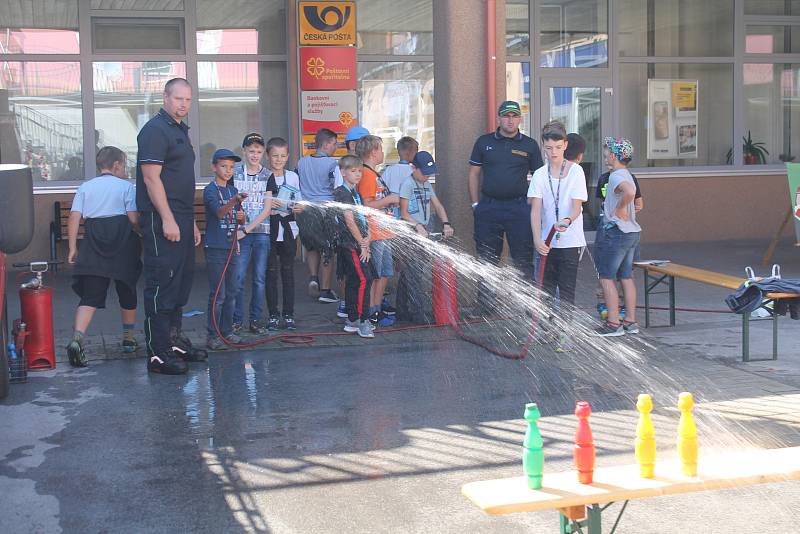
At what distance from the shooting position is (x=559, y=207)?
8.50 meters

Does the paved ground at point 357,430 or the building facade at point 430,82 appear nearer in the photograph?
the paved ground at point 357,430

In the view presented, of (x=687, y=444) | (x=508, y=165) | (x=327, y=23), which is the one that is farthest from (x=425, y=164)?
(x=687, y=444)

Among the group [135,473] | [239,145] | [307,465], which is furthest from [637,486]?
[239,145]

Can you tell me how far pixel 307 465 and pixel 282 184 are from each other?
3914 millimetres

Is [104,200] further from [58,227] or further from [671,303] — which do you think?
[58,227]

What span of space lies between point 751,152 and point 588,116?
2.77 m

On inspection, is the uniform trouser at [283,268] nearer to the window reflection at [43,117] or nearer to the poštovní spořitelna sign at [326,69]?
the poštovní spořitelna sign at [326,69]

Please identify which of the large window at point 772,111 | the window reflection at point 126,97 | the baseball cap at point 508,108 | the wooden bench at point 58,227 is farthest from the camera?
the large window at point 772,111

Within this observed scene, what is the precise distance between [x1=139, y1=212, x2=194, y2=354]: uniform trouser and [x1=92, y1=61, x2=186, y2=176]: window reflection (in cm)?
689

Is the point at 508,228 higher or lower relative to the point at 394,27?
lower

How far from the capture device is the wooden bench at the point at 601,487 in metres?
3.87

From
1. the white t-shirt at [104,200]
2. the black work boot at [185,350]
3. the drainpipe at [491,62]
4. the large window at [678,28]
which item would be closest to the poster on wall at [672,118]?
the large window at [678,28]

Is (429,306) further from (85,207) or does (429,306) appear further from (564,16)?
(564,16)

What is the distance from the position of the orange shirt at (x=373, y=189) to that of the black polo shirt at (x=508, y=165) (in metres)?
0.94
